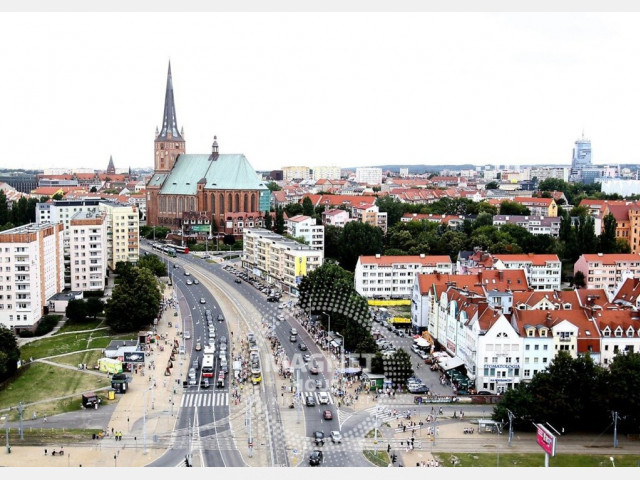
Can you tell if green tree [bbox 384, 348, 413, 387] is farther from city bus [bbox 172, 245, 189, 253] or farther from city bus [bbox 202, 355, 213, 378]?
city bus [bbox 172, 245, 189, 253]

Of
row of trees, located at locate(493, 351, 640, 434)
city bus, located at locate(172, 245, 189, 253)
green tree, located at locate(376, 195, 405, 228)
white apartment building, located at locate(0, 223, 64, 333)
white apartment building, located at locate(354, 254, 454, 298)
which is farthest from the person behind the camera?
green tree, located at locate(376, 195, 405, 228)

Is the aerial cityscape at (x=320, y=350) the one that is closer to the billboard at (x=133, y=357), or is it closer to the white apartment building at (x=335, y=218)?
the billboard at (x=133, y=357)

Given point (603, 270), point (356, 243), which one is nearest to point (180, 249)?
point (356, 243)

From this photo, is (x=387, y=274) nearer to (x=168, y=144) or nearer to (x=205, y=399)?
(x=205, y=399)

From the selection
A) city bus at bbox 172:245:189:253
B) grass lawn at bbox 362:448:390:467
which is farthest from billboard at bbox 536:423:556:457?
city bus at bbox 172:245:189:253

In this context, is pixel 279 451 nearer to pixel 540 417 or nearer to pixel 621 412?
pixel 540 417

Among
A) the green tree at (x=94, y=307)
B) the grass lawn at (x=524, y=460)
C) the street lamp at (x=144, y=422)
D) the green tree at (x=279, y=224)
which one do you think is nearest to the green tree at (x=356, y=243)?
the green tree at (x=279, y=224)
